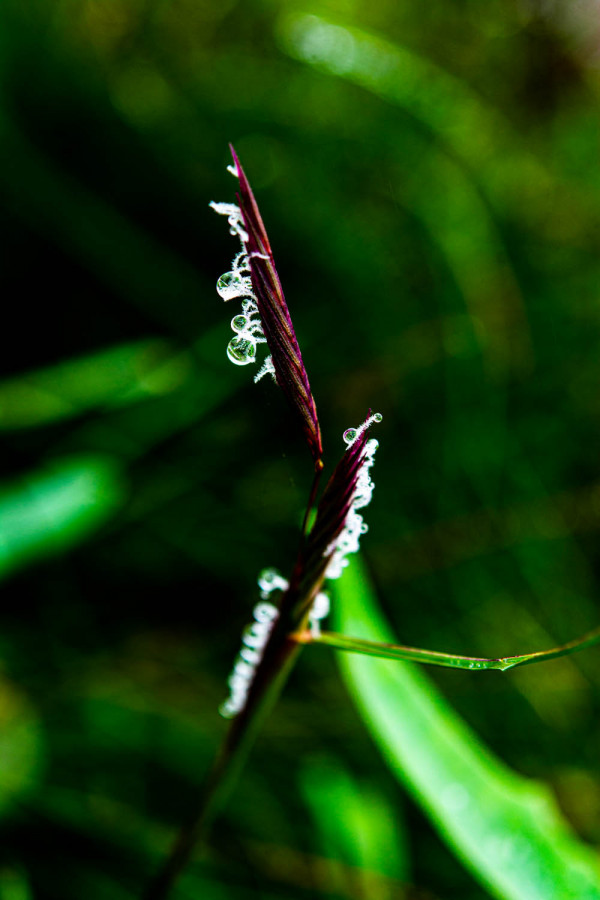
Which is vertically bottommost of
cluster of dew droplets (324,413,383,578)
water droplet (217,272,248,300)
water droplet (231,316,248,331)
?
cluster of dew droplets (324,413,383,578)

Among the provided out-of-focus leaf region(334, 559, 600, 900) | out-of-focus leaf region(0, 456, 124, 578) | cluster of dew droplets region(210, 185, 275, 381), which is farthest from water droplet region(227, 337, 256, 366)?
out-of-focus leaf region(0, 456, 124, 578)

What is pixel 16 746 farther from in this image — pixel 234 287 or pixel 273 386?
pixel 234 287

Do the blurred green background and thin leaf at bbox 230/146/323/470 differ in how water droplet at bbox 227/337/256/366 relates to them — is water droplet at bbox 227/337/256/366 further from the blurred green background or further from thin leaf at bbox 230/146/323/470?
the blurred green background

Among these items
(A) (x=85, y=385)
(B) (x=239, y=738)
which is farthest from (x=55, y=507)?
(B) (x=239, y=738)

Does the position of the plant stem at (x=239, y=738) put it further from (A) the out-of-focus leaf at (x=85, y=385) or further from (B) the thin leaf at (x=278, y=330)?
(A) the out-of-focus leaf at (x=85, y=385)

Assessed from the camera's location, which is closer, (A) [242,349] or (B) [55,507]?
(A) [242,349]

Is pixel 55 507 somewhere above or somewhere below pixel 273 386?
below

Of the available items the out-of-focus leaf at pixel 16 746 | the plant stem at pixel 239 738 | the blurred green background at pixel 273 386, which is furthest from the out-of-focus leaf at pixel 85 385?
the plant stem at pixel 239 738

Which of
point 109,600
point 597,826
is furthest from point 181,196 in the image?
point 597,826

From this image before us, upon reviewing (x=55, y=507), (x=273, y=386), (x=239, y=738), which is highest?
(x=273, y=386)
